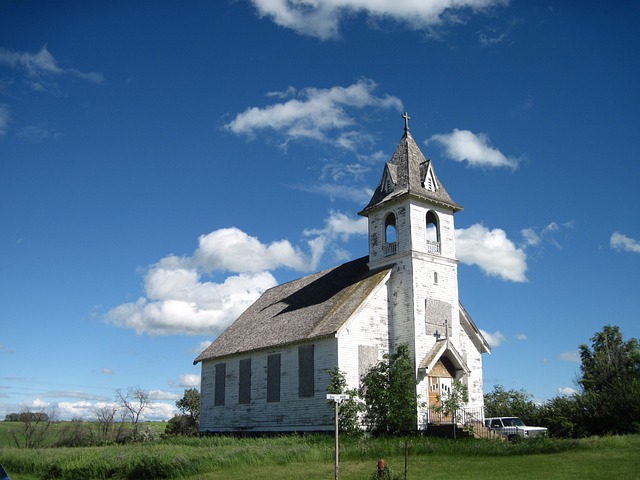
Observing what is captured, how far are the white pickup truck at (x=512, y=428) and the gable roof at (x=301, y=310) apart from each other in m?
9.20

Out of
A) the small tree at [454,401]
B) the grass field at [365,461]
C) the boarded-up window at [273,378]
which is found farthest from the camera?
the boarded-up window at [273,378]

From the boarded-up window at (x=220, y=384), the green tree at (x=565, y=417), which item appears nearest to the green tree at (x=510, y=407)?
the green tree at (x=565, y=417)

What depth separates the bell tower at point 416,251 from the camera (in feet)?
104

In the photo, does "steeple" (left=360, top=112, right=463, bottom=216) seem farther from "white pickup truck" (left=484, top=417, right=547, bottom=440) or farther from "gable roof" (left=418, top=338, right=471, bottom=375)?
"white pickup truck" (left=484, top=417, right=547, bottom=440)

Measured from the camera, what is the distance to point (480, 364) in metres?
35.2

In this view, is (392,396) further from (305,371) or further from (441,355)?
(305,371)

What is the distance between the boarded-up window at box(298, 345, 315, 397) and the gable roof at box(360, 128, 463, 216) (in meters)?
8.84

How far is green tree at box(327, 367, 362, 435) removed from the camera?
93.7ft

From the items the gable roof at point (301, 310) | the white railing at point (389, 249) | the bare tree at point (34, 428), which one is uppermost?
the white railing at point (389, 249)

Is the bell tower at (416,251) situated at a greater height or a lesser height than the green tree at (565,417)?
greater

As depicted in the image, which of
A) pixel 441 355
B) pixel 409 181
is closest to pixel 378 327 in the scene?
→ pixel 441 355

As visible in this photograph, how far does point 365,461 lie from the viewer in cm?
2275

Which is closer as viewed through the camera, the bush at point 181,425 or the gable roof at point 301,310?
the gable roof at point 301,310

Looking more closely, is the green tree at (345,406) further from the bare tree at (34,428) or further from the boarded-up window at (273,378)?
the bare tree at (34,428)
